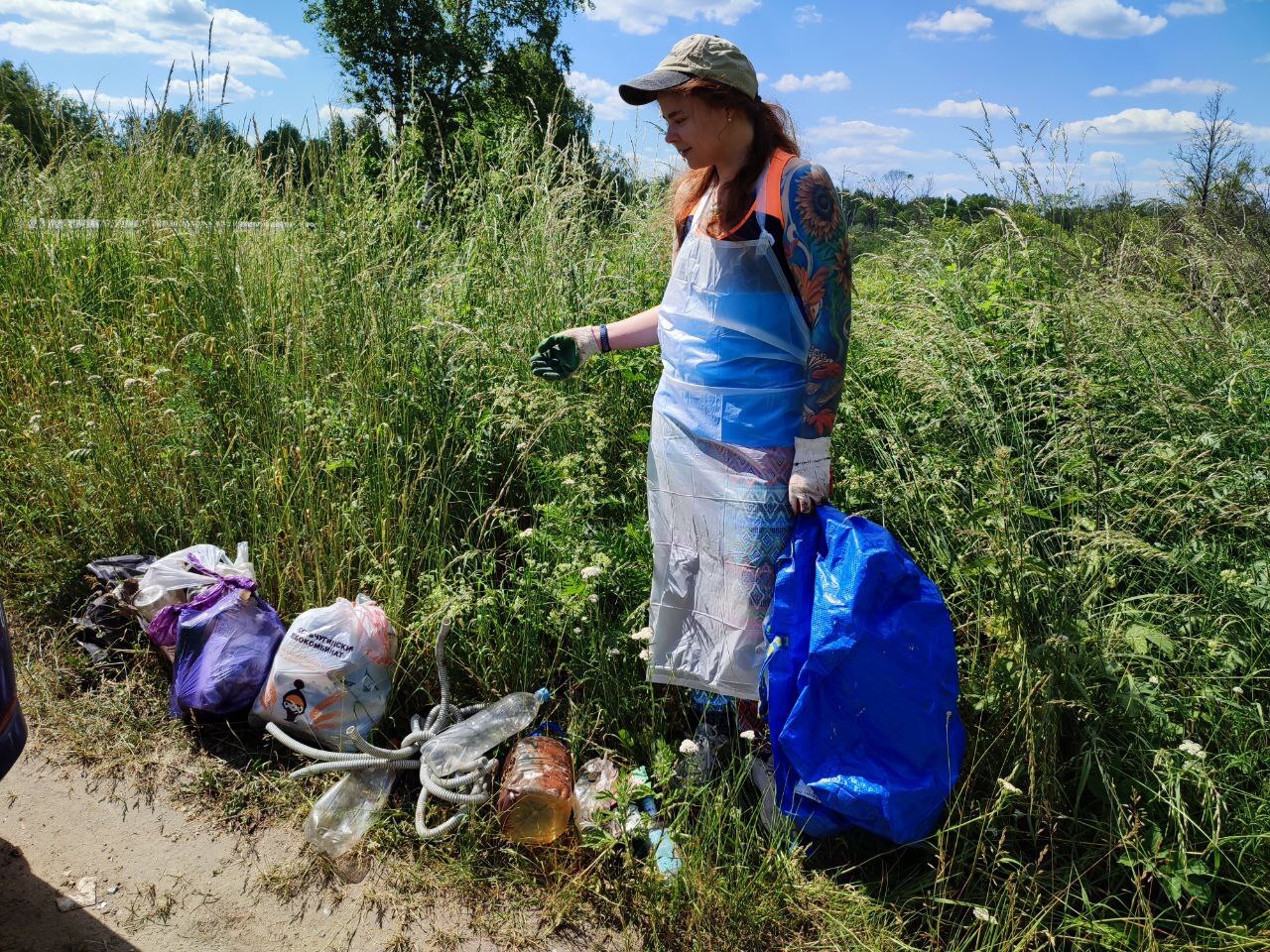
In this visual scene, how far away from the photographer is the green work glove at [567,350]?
2518mm

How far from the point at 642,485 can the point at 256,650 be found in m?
1.35

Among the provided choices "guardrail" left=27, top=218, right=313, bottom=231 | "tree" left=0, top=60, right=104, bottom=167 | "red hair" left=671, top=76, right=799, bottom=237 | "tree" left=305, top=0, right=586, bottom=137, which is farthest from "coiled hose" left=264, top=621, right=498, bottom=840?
"tree" left=305, top=0, right=586, bottom=137

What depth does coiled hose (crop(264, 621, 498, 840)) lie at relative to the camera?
230 cm

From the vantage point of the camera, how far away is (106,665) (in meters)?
2.95

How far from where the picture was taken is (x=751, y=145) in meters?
2.04

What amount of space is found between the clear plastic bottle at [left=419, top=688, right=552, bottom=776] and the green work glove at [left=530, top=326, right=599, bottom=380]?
99 centimetres

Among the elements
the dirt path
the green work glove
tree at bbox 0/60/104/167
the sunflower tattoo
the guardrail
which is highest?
tree at bbox 0/60/104/167

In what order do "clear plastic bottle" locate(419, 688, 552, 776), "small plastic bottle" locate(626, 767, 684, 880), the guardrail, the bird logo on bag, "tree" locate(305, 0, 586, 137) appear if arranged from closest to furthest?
"small plastic bottle" locate(626, 767, 684, 880), "clear plastic bottle" locate(419, 688, 552, 776), the bird logo on bag, the guardrail, "tree" locate(305, 0, 586, 137)

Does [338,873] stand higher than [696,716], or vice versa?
[696,716]

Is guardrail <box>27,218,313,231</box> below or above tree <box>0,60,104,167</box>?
below

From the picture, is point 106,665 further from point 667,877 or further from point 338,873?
point 667,877

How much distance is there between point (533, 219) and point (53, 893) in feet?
9.36

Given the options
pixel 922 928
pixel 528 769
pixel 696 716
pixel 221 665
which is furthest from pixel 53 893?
pixel 922 928

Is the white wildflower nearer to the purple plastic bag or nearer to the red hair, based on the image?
the red hair
